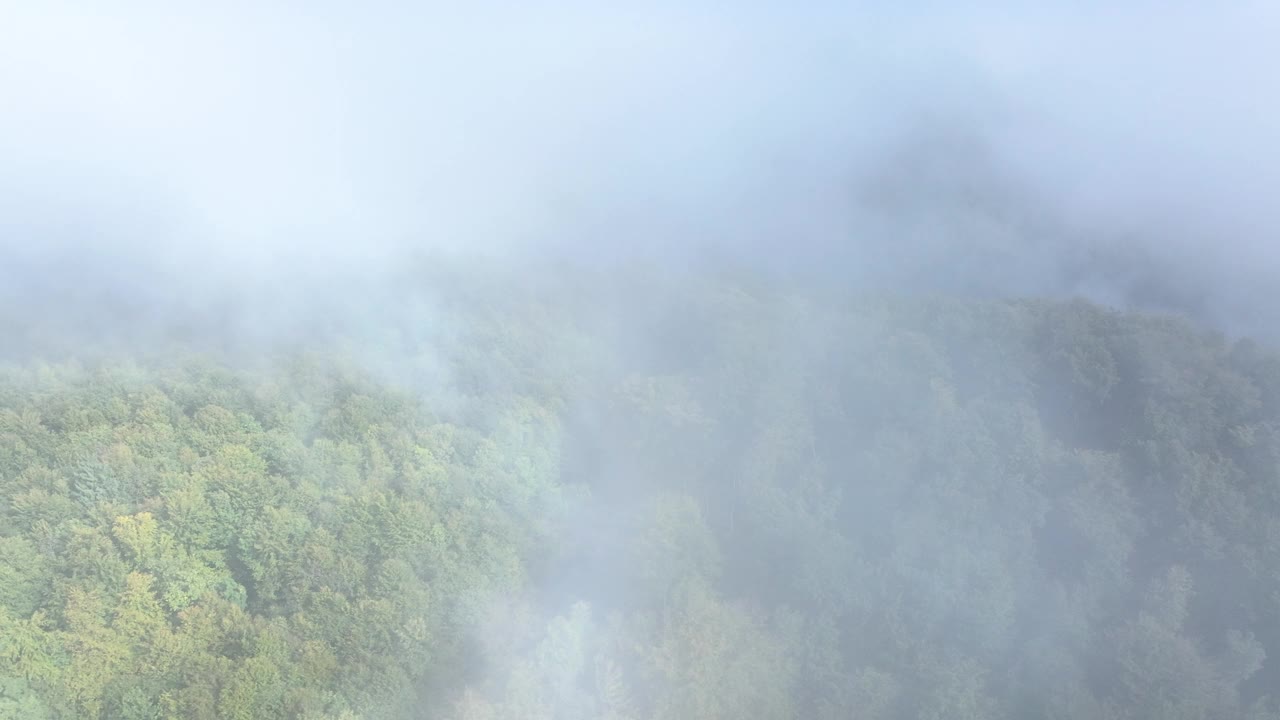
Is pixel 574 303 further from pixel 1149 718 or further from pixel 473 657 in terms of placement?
pixel 1149 718

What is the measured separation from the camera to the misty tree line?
36750 millimetres

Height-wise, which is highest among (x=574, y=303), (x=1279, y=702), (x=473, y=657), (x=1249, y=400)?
(x=1249, y=400)

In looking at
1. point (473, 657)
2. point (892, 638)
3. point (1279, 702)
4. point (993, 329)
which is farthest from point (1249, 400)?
point (473, 657)

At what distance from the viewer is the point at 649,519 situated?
165 ft

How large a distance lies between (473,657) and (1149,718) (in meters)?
39.5

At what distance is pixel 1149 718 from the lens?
155 feet

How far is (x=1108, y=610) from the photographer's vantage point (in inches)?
2095

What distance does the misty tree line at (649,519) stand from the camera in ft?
121

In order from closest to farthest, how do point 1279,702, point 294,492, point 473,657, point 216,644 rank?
point 216,644 → point 473,657 → point 294,492 → point 1279,702

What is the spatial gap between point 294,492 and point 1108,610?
51.6 meters

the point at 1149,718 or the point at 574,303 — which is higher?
the point at 574,303

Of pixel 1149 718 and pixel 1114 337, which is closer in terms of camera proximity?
pixel 1149 718

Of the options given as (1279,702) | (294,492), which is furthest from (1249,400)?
(294,492)

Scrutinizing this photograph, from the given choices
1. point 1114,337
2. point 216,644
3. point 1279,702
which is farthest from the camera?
point 1114,337
